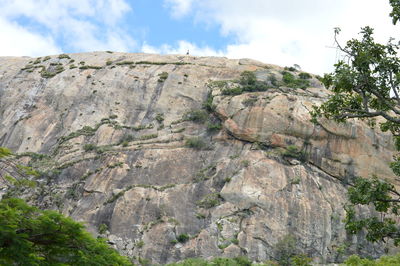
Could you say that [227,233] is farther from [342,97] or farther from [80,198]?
[342,97]

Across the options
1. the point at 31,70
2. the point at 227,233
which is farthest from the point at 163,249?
the point at 31,70

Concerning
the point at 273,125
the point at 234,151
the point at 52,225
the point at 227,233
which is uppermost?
the point at 273,125

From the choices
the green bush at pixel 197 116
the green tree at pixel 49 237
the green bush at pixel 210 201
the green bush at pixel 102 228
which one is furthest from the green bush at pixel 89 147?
the green tree at pixel 49 237

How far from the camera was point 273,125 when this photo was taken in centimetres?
4512

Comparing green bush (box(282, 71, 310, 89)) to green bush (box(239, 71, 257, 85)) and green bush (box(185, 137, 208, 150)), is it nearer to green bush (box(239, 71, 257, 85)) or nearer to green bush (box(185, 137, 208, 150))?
green bush (box(239, 71, 257, 85))

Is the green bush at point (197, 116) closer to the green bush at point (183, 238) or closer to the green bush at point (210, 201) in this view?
the green bush at point (210, 201)

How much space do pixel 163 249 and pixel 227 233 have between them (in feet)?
16.8

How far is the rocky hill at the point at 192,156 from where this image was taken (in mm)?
37406

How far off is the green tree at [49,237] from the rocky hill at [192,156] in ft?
73.5

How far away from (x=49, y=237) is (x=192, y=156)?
3206 cm

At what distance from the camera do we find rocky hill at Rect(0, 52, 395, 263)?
123 feet

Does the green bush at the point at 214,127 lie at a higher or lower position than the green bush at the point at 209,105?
lower

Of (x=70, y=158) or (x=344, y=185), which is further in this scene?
(x=70, y=158)

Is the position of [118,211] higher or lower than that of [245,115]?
lower
